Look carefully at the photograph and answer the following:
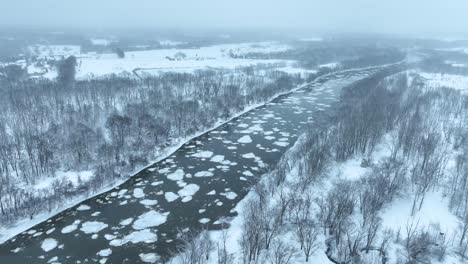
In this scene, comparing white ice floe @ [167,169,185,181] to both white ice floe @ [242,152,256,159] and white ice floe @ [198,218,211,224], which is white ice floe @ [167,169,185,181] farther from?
white ice floe @ [242,152,256,159]

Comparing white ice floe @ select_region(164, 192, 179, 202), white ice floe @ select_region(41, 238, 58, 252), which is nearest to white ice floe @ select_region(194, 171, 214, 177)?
white ice floe @ select_region(164, 192, 179, 202)

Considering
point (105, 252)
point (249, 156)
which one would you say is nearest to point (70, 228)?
point (105, 252)

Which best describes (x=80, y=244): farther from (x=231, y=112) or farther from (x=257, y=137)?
(x=231, y=112)

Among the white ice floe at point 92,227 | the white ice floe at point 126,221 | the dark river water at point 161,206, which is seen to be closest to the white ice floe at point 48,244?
the dark river water at point 161,206

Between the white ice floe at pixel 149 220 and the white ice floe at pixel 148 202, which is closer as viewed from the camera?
the white ice floe at pixel 149 220

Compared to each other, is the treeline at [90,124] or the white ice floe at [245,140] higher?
the treeline at [90,124]

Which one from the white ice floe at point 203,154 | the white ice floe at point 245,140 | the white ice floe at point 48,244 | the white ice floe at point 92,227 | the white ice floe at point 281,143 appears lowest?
the white ice floe at point 48,244

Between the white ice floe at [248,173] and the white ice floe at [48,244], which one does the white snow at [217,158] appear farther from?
the white ice floe at [48,244]
